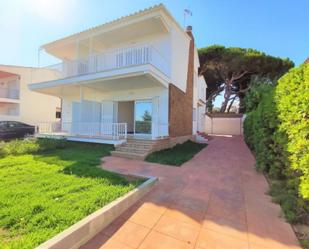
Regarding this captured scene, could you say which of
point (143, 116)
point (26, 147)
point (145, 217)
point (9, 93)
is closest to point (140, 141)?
point (143, 116)

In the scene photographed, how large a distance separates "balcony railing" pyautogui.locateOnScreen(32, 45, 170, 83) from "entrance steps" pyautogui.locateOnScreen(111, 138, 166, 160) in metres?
3.63

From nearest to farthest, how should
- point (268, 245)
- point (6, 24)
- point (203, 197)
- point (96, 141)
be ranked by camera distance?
1. point (268, 245)
2. point (203, 197)
3. point (6, 24)
4. point (96, 141)

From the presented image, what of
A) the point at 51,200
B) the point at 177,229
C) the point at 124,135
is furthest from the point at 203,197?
the point at 124,135

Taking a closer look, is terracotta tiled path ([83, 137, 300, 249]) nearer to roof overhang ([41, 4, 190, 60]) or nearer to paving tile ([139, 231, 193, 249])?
paving tile ([139, 231, 193, 249])

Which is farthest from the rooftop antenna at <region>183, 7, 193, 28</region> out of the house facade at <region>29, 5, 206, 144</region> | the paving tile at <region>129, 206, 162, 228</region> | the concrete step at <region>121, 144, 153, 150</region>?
the paving tile at <region>129, 206, 162, 228</region>

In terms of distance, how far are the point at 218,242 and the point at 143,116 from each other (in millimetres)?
9175

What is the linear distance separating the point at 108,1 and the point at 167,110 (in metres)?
5.73

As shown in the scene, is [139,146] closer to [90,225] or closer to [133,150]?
[133,150]

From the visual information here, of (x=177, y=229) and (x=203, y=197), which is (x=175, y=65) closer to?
(x=203, y=197)

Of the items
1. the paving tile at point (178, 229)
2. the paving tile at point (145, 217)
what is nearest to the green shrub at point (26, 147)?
the paving tile at point (145, 217)

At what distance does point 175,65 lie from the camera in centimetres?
1166

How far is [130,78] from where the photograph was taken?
9.77 m

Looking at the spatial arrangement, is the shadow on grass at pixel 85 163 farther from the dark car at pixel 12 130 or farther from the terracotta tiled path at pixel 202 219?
the dark car at pixel 12 130

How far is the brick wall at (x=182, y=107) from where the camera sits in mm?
11062
